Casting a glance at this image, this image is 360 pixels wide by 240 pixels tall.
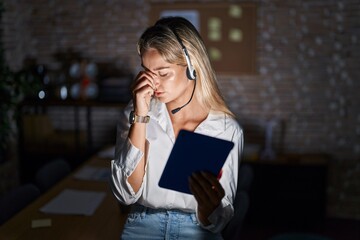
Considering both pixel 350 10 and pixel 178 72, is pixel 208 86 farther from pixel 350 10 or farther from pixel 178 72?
pixel 350 10

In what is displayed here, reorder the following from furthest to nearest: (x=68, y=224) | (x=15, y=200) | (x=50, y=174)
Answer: (x=50, y=174)
(x=15, y=200)
(x=68, y=224)

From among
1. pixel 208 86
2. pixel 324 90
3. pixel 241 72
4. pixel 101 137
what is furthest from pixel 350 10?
pixel 208 86

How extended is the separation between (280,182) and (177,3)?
6.55ft

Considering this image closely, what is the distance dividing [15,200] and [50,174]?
61 cm

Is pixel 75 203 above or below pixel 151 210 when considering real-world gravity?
below

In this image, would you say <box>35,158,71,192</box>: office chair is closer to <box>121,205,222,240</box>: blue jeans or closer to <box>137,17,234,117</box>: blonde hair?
<box>121,205,222,240</box>: blue jeans

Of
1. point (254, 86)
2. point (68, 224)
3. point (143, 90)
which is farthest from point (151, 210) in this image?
point (254, 86)

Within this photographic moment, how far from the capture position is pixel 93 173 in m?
3.49

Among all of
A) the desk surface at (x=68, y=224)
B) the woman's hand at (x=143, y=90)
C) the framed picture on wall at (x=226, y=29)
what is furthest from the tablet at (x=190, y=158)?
the framed picture on wall at (x=226, y=29)

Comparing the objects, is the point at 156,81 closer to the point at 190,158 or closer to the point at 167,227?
the point at 190,158

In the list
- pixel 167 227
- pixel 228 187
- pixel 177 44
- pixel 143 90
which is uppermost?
pixel 177 44

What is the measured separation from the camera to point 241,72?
463 cm

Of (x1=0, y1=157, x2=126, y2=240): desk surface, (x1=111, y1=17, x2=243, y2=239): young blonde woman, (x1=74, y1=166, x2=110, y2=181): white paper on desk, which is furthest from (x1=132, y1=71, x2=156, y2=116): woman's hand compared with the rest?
(x1=74, y1=166, x2=110, y2=181): white paper on desk

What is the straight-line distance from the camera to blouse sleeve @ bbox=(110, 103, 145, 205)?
5.29 ft
